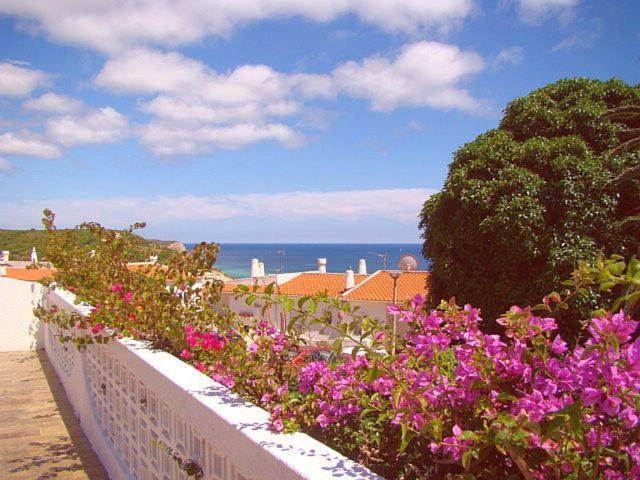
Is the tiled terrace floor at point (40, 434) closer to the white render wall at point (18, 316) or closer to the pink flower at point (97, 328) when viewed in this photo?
the pink flower at point (97, 328)

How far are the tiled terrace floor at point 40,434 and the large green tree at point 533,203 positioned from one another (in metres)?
7.90

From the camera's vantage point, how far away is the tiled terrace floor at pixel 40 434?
482 cm

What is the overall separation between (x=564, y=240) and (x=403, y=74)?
24.7ft

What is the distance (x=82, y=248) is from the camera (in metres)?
6.23

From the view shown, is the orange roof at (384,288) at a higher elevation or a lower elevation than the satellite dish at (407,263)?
lower

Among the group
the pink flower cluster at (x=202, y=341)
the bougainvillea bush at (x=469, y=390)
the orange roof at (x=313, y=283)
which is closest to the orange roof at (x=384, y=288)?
the orange roof at (x=313, y=283)

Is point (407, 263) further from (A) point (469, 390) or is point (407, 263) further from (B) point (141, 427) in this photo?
(A) point (469, 390)

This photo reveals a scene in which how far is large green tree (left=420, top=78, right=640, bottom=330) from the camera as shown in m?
10.7

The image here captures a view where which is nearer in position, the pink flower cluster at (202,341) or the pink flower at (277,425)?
the pink flower at (277,425)

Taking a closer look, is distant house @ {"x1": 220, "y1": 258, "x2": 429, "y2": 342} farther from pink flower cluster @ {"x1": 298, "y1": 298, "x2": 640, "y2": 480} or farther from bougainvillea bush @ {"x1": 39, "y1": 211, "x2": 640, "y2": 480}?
pink flower cluster @ {"x1": 298, "y1": 298, "x2": 640, "y2": 480}

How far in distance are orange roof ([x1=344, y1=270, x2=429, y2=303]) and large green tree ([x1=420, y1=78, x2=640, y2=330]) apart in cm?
1722

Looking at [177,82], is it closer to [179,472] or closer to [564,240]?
[564,240]

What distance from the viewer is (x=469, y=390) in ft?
5.74

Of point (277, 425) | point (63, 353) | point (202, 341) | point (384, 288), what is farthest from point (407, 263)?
point (384, 288)
